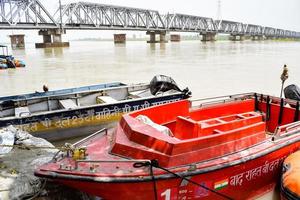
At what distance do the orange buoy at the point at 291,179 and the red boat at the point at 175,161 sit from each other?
27 cm

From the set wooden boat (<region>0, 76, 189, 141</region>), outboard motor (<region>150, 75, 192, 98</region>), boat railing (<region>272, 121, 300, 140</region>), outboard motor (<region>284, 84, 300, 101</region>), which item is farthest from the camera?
outboard motor (<region>150, 75, 192, 98</region>)

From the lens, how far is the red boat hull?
13.5 ft

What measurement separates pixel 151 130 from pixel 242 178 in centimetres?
164

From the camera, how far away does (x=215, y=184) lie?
4.52m

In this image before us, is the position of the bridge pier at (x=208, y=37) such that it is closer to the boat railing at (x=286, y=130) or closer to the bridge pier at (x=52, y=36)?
the bridge pier at (x=52, y=36)

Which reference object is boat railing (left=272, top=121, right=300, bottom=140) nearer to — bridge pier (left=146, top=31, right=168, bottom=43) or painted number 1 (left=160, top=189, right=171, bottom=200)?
painted number 1 (left=160, top=189, right=171, bottom=200)

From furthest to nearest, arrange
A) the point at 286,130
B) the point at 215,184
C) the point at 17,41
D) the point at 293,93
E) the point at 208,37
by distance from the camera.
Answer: the point at 208,37
the point at 17,41
the point at 293,93
the point at 286,130
the point at 215,184

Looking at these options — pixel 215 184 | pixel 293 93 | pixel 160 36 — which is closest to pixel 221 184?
pixel 215 184

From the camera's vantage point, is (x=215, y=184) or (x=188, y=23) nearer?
(x=215, y=184)

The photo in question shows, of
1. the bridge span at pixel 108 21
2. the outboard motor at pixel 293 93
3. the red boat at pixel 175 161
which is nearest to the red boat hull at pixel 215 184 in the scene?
the red boat at pixel 175 161

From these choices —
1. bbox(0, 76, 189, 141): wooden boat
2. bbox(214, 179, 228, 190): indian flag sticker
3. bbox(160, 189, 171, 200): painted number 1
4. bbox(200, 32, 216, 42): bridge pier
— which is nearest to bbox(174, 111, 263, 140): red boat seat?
bbox(214, 179, 228, 190): indian flag sticker

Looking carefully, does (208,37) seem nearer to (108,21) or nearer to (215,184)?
(108,21)

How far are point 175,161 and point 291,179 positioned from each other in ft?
5.99

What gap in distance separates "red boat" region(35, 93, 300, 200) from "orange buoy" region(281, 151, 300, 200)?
0.27 metres
